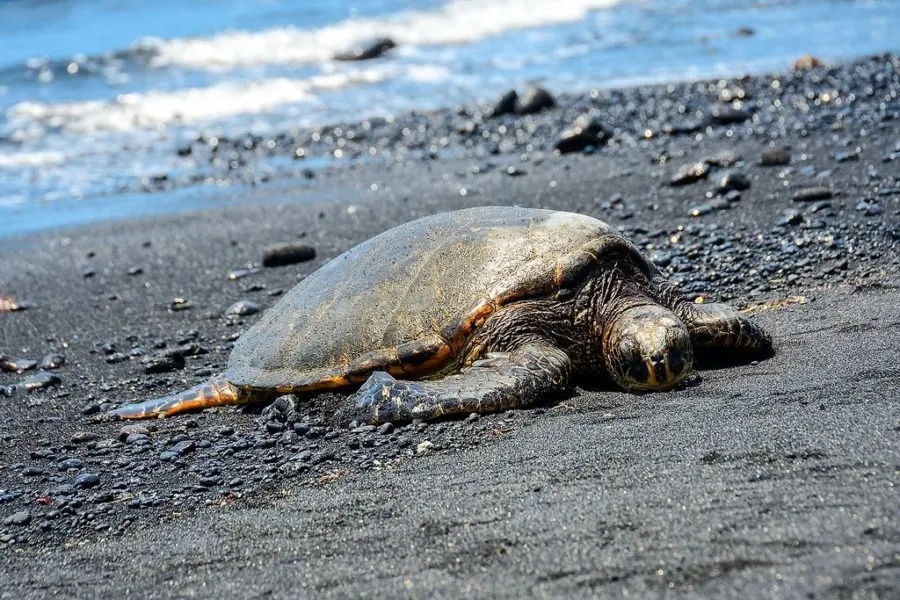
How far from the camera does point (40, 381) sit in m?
5.20

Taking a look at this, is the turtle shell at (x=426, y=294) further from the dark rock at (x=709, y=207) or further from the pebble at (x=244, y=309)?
the dark rock at (x=709, y=207)

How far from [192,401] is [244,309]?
151 centimetres

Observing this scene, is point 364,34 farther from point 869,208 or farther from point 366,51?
point 869,208

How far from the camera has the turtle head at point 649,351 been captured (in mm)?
3916

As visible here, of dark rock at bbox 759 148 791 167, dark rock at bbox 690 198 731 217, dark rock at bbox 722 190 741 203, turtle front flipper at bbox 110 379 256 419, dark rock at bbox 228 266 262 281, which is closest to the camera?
turtle front flipper at bbox 110 379 256 419

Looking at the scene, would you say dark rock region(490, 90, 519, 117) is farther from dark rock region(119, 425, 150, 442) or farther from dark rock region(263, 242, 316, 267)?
dark rock region(119, 425, 150, 442)

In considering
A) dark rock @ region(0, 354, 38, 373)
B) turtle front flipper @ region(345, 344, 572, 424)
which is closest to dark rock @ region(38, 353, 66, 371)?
dark rock @ region(0, 354, 38, 373)

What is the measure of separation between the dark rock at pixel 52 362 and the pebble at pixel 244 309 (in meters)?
0.99

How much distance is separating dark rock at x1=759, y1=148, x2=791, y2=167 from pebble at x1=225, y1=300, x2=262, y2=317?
153 inches

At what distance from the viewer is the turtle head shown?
3916 mm

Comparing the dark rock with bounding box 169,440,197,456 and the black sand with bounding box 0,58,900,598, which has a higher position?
the black sand with bounding box 0,58,900,598

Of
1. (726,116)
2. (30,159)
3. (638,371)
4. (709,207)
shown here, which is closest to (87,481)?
(638,371)

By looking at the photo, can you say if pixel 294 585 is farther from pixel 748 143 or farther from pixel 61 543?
pixel 748 143

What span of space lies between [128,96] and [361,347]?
1188 centimetres
